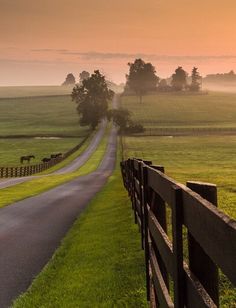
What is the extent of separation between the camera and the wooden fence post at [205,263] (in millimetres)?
3074

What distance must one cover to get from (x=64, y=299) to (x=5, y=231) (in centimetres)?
750

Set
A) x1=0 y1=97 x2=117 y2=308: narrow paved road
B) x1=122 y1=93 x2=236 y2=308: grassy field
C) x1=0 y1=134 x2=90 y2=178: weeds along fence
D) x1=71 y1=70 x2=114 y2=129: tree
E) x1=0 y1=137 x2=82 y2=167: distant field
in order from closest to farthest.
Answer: x1=0 y1=97 x2=117 y2=308: narrow paved road, x1=122 y1=93 x2=236 y2=308: grassy field, x1=0 y1=134 x2=90 y2=178: weeds along fence, x1=0 y1=137 x2=82 y2=167: distant field, x1=71 y1=70 x2=114 y2=129: tree

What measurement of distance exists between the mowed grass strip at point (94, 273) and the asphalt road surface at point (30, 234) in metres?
0.39

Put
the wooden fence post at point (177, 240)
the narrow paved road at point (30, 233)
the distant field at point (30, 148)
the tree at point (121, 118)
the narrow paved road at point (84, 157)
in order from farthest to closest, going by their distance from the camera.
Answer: the tree at point (121, 118)
the distant field at point (30, 148)
the narrow paved road at point (84, 157)
the narrow paved road at point (30, 233)
the wooden fence post at point (177, 240)

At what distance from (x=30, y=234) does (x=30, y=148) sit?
80268 mm

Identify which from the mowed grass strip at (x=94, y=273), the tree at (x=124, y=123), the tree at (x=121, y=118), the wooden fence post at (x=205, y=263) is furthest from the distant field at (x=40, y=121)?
the wooden fence post at (x=205, y=263)

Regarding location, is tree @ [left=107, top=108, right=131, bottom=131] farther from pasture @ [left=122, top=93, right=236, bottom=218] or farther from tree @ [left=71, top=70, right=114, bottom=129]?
pasture @ [left=122, top=93, right=236, bottom=218]

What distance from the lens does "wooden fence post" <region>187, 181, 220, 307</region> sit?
10.1 ft

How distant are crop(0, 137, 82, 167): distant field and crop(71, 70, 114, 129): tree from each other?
45.9 ft

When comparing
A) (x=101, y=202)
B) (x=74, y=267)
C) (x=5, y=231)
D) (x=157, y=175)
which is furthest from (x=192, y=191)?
(x=101, y=202)

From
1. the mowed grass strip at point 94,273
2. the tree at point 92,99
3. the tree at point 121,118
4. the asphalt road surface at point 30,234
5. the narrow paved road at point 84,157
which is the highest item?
the tree at point 92,99

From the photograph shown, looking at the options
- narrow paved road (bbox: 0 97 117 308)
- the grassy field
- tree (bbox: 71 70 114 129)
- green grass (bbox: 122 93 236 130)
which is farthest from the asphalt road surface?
green grass (bbox: 122 93 236 130)

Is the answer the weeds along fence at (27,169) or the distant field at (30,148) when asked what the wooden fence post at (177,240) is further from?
the distant field at (30,148)

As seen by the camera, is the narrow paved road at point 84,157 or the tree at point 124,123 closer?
the narrow paved road at point 84,157
